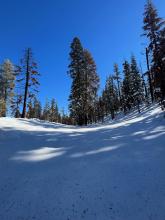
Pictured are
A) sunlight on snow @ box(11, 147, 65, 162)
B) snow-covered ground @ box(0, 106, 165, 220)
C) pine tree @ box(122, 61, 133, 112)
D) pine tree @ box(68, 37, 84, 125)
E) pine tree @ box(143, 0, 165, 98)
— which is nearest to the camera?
snow-covered ground @ box(0, 106, 165, 220)

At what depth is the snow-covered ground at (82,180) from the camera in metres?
6.20

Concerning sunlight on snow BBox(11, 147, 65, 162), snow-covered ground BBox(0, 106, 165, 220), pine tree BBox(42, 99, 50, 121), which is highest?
pine tree BBox(42, 99, 50, 121)

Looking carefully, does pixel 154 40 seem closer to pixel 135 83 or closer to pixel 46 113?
pixel 135 83

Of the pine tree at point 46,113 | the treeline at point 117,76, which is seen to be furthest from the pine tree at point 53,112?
the treeline at point 117,76

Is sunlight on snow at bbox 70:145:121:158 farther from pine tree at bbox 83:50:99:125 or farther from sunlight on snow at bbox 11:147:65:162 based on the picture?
pine tree at bbox 83:50:99:125

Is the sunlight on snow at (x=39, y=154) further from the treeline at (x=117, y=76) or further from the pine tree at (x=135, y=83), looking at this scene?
the pine tree at (x=135, y=83)

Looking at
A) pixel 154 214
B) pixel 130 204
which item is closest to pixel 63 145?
A: pixel 130 204

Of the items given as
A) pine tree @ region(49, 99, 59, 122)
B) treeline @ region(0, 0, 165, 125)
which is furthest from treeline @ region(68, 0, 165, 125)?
pine tree @ region(49, 99, 59, 122)

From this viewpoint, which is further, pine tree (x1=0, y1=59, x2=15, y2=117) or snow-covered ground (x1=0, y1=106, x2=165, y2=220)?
pine tree (x1=0, y1=59, x2=15, y2=117)

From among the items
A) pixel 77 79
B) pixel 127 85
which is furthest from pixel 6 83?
pixel 127 85

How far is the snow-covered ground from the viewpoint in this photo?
620cm

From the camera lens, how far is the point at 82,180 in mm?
7855

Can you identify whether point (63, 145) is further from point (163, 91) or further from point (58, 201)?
point (163, 91)

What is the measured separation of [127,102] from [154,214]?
37.4 m
